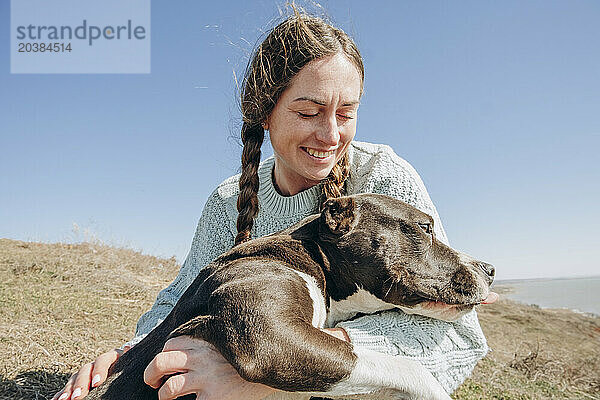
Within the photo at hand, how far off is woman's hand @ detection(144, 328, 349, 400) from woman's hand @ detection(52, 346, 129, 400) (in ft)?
1.34

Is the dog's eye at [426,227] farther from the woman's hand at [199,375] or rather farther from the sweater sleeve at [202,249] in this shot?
the sweater sleeve at [202,249]

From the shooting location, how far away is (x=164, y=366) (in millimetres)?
2072

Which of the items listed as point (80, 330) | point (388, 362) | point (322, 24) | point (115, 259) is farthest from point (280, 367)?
point (115, 259)

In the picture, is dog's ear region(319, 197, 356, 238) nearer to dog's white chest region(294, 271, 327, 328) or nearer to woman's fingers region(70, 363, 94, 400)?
dog's white chest region(294, 271, 327, 328)

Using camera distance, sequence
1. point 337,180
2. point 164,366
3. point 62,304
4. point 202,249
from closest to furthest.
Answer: point 164,366
point 337,180
point 202,249
point 62,304

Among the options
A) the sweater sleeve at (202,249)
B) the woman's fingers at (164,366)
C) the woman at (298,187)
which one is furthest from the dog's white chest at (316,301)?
the sweater sleeve at (202,249)

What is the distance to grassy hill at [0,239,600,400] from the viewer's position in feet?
13.1

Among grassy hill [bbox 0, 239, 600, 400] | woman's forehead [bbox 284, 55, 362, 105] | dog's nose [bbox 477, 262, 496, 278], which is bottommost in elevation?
grassy hill [bbox 0, 239, 600, 400]

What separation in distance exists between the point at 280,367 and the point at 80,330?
327 cm

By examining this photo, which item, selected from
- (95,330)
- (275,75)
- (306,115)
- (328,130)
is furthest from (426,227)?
(95,330)

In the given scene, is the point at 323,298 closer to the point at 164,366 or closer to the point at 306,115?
the point at 164,366

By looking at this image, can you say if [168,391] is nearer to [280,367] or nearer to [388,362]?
[280,367]

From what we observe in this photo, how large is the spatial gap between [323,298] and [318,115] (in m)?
1.03

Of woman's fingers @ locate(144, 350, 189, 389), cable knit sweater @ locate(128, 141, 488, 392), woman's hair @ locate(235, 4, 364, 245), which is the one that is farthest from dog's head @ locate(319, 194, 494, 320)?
woman's fingers @ locate(144, 350, 189, 389)
